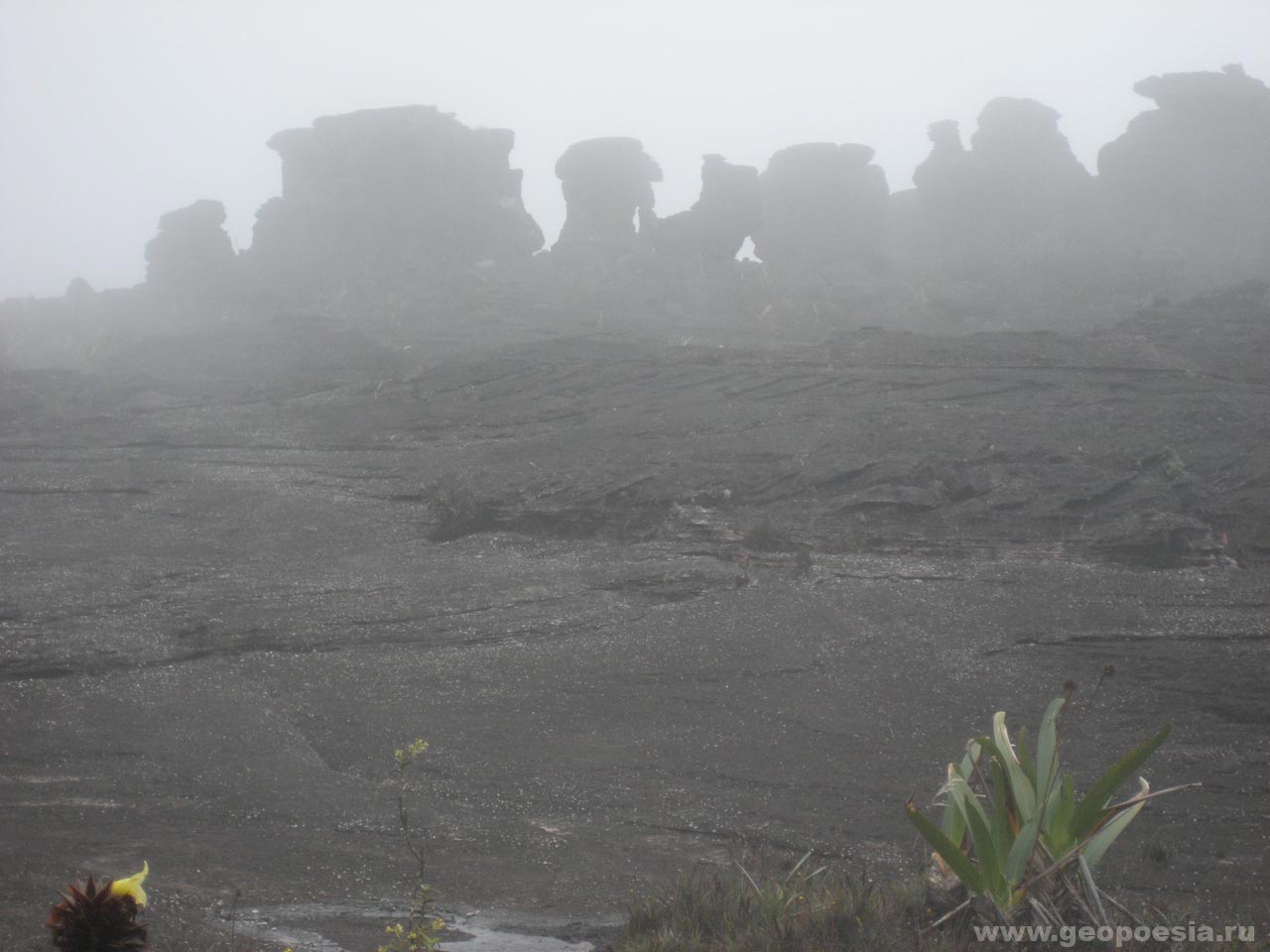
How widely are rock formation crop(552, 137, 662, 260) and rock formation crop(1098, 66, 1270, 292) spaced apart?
20291mm

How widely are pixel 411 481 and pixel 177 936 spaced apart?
13.4 metres

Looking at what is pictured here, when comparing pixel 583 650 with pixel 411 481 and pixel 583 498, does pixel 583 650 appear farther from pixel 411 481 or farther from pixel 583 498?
pixel 411 481

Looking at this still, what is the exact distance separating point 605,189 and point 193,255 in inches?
684

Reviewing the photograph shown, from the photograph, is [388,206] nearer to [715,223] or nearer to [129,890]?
[715,223]

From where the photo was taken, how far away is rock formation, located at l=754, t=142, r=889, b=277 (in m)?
45.5

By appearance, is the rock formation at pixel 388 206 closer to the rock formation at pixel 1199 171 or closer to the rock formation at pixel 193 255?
the rock formation at pixel 193 255

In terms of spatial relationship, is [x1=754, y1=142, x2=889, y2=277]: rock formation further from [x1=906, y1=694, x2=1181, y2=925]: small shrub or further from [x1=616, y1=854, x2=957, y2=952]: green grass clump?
[x1=906, y1=694, x2=1181, y2=925]: small shrub

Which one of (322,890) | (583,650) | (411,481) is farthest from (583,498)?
(322,890)

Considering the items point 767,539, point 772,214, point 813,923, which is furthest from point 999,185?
point 813,923

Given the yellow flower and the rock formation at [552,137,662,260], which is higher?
the rock formation at [552,137,662,260]

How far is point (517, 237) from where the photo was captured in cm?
4594

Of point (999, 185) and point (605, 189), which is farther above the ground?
point (605, 189)

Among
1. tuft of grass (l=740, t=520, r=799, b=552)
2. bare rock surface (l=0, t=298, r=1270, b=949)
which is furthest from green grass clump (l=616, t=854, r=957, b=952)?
tuft of grass (l=740, t=520, r=799, b=552)

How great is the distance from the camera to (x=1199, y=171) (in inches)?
1779
